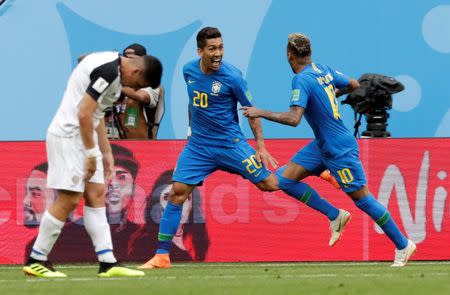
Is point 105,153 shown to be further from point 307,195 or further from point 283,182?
point 307,195

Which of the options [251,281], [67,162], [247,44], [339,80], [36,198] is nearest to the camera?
[251,281]

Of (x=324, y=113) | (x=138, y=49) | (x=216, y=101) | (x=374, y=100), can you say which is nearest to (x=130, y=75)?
(x=216, y=101)

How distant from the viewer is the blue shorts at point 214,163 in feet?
38.8

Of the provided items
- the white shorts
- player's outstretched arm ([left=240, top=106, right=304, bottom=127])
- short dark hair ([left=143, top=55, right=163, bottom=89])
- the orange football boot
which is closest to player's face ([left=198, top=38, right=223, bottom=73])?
player's outstretched arm ([left=240, top=106, right=304, bottom=127])

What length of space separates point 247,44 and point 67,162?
5.29 meters

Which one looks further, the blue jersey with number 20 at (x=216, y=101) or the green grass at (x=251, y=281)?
the blue jersey with number 20 at (x=216, y=101)

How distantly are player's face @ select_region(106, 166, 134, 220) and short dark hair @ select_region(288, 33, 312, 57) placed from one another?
219 cm

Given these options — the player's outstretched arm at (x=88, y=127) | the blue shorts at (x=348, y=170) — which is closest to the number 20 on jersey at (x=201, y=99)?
the blue shorts at (x=348, y=170)

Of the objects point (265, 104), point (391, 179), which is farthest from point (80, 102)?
point (265, 104)

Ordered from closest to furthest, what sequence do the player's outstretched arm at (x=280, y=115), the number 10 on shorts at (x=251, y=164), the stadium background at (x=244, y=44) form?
1. the player's outstretched arm at (x=280, y=115)
2. the number 10 on shorts at (x=251, y=164)
3. the stadium background at (x=244, y=44)

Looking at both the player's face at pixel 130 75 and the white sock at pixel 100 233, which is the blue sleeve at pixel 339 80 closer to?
the player's face at pixel 130 75

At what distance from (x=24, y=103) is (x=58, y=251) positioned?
2255 millimetres

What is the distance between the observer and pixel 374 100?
1366 centimetres

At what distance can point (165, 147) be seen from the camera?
13078 millimetres
